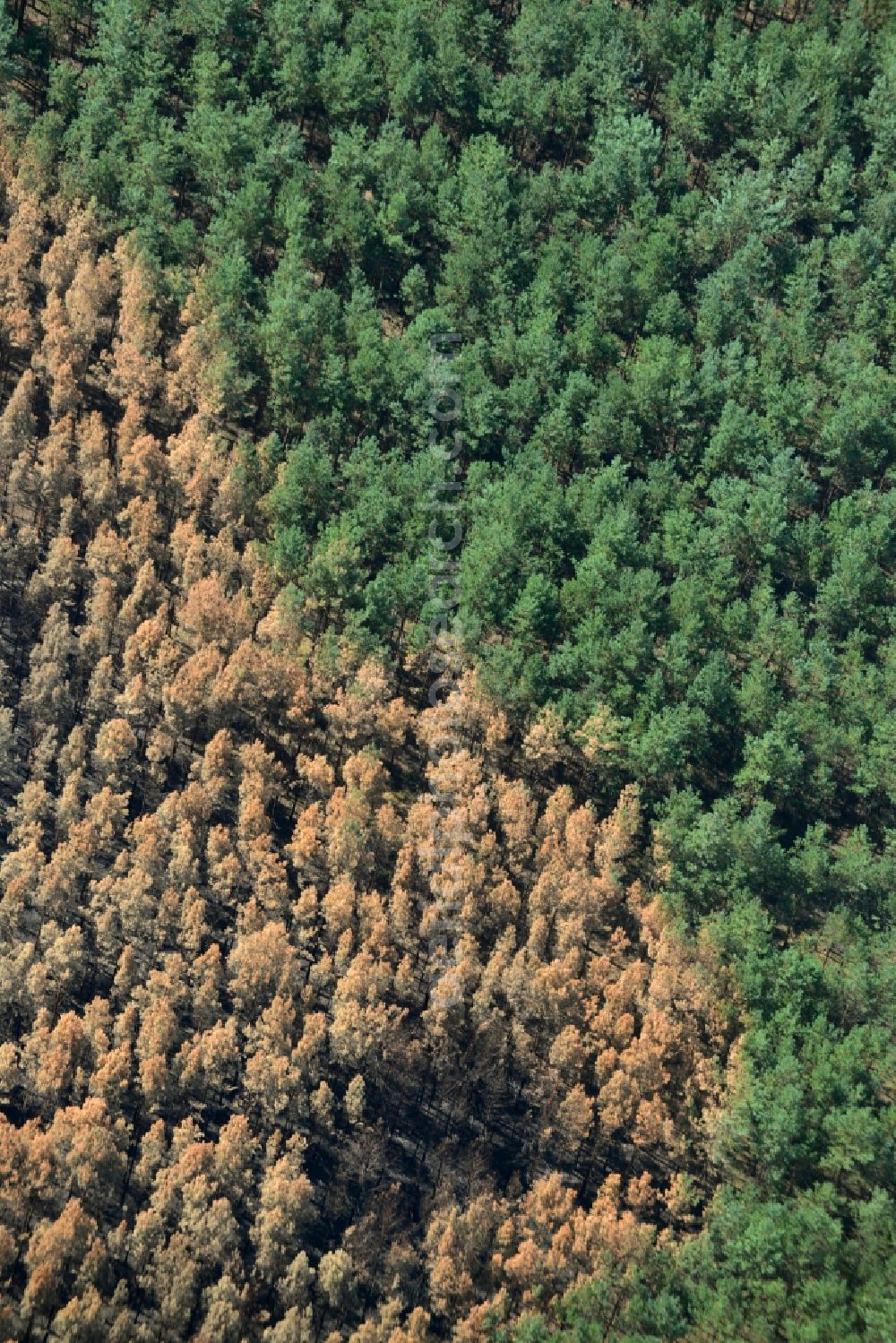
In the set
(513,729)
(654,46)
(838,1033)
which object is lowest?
(838,1033)

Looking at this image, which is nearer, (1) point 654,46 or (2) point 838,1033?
(2) point 838,1033

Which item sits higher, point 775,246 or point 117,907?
point 775,246

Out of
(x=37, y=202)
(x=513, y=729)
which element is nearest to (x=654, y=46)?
(x=37, y=202)

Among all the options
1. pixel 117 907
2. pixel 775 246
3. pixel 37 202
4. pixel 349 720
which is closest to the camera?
pixel 117 907

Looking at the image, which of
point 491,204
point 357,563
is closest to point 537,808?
point 357,563

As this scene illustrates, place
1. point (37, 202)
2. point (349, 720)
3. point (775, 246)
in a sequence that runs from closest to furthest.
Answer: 1. point (349, 720)
2. point (37, 202)
3. point (775, 246)

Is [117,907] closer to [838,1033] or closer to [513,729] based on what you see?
[513,729]
